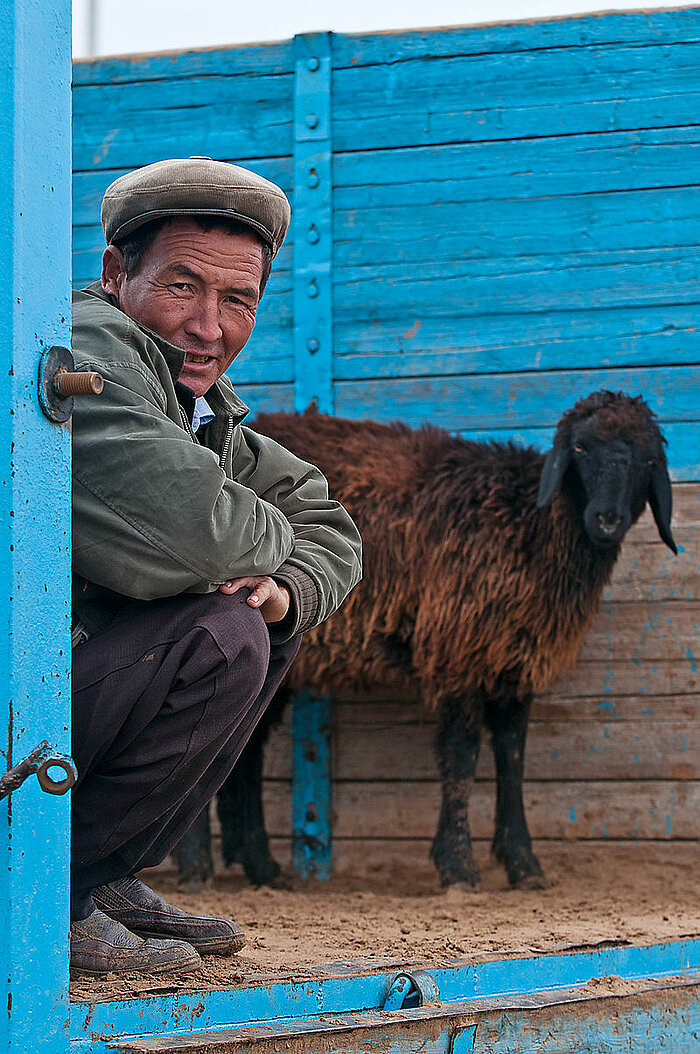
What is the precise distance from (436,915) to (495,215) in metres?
2.94

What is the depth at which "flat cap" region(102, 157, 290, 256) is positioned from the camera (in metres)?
2.17

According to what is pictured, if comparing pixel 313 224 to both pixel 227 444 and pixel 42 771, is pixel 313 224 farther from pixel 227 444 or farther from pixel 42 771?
pixel 42 771

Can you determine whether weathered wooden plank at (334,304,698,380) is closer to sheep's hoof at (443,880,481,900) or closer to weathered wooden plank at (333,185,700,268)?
weathered wooden plank at (333,185,700,268)

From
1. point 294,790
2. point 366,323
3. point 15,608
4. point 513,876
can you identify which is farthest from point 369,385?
point 15,608

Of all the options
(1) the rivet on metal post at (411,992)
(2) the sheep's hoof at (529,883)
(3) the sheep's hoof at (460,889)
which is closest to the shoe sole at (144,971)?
(1) the rivet on metal post at (411,992)

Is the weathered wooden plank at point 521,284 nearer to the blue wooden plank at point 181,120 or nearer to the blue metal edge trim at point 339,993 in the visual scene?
the blue wooden plank at point 181,120

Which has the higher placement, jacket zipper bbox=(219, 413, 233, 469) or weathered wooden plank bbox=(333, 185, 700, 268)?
weathered wooden plank bbox=(333, 185, 700, 268)

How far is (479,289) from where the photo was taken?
5023 millimetres

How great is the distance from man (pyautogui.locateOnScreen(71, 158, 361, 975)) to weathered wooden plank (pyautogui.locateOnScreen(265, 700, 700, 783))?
273 cm

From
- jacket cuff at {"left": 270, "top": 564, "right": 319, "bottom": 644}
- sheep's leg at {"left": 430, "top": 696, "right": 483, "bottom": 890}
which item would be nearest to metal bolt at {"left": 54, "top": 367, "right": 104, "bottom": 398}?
jacket cuff at {"left": 270, "top": 564, "right": 319, "bottom": 644}

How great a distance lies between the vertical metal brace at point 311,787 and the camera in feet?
15.9

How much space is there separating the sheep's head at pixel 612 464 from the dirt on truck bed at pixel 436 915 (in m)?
1.30

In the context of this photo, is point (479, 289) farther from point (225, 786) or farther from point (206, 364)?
point (206, 364)

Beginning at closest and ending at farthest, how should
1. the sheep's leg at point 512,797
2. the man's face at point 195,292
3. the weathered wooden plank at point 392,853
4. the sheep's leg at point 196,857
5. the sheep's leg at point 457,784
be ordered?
the man's face at point 195,292, the sheep's leg at point 457,784, the sheep's leg at point 512,797, the sheep's leg at point 196,857, the weathered wooden plank at point 392,853
